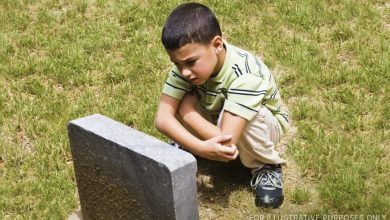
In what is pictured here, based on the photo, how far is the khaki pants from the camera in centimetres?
379

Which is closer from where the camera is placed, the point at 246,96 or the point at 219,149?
the point at 219,149

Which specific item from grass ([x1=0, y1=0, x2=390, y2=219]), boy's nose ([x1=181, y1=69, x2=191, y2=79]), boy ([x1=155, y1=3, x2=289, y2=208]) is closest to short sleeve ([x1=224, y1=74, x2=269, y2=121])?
boy ([x1=155, y1=3, x2=289, y2=208])

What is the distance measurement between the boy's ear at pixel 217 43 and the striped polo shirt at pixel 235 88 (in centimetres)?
9

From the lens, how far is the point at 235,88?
12.0ft

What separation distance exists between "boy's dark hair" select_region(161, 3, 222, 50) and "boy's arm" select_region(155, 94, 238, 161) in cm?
46

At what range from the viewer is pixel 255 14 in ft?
19.6

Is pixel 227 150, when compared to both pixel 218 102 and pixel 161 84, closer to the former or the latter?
pixel 218 102

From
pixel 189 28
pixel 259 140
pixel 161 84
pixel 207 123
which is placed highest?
pixel 189 28

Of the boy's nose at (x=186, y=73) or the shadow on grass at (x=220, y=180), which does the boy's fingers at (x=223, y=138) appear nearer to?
the boy's nose at (x=186, y=73)

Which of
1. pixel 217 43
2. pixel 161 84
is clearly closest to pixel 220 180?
pixel 217 43

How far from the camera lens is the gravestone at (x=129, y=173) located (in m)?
3.07

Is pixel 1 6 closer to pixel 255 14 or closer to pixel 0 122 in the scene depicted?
pixel 0 122

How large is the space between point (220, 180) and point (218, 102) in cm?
63

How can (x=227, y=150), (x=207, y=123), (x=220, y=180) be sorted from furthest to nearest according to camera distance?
(x=220, y=180) < (x=207, y=123) < (x=227, y=150)
